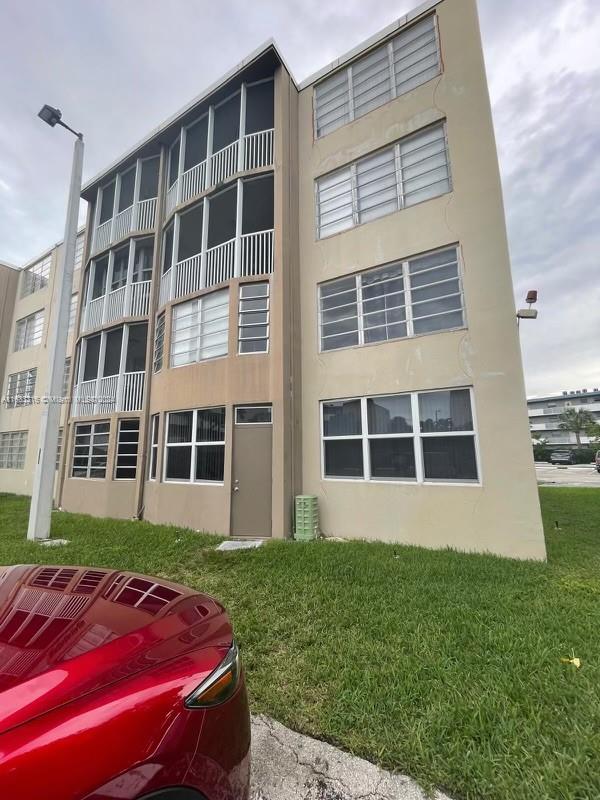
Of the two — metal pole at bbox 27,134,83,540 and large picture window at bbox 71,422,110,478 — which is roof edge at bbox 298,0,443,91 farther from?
large picture window at bbox 71,422,110,478

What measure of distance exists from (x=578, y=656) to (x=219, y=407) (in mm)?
7414

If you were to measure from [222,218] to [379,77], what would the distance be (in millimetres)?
5265

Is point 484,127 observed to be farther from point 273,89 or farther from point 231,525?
point 231,525

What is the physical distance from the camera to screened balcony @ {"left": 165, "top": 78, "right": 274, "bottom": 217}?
32.8 feet

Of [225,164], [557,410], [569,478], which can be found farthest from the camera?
[557,410]

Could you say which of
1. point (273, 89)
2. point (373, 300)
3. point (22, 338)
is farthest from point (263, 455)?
point (22, 338)

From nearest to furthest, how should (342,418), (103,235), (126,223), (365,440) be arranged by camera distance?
(365,440), (342,418), (126,223), (103,235)

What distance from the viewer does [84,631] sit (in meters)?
1.57

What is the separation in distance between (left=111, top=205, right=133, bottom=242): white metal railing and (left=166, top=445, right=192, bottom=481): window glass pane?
7.92 m

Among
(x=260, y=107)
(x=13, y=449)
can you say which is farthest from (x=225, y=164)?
(x=13, y=449)

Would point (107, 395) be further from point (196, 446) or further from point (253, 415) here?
point (253, 415)

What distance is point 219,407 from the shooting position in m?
8.91

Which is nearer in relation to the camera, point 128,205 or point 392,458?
point 392,458

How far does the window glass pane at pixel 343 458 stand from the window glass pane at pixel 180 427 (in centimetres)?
348
